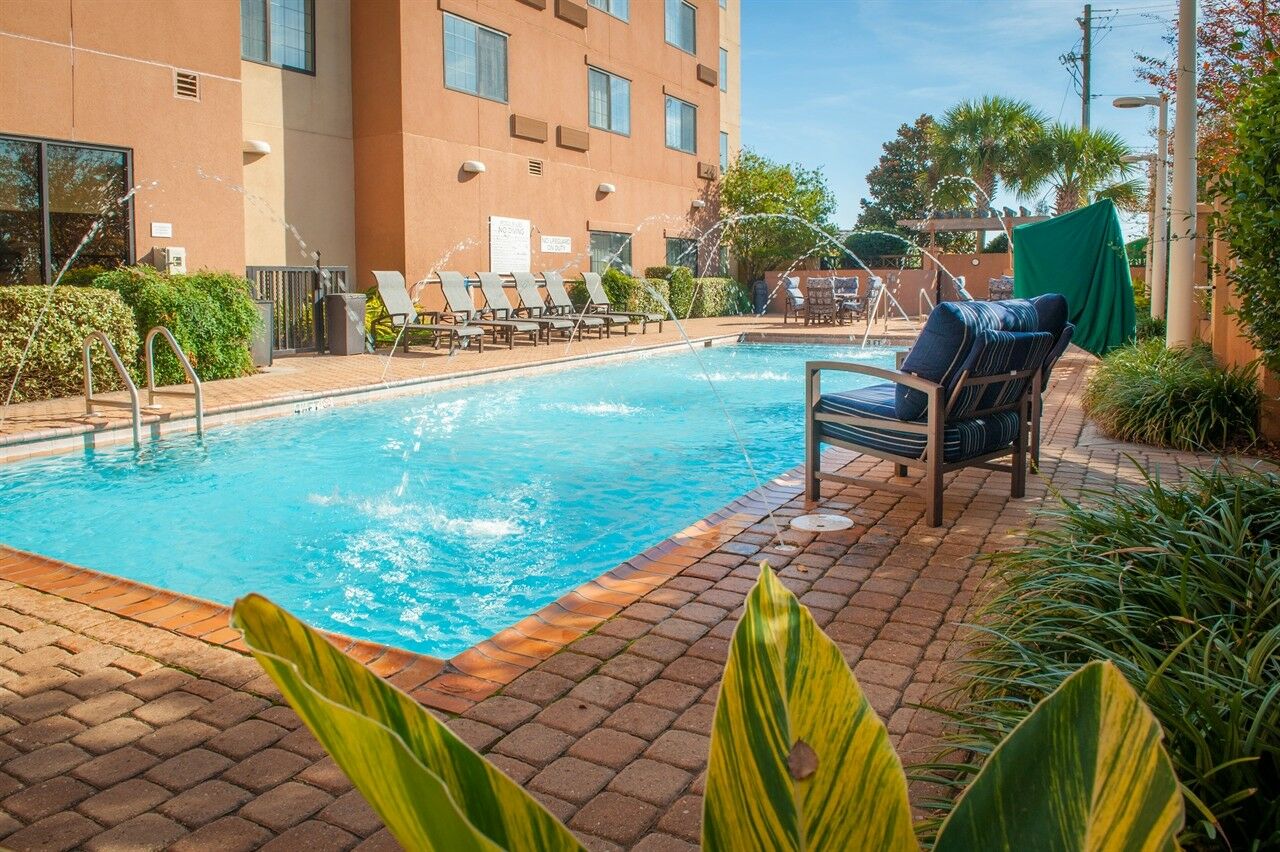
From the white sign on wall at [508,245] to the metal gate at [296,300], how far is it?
3850 mm

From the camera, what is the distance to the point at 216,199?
1184cm

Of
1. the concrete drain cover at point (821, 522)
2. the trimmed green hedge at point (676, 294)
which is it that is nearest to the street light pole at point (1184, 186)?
the concrete drain cover at point (821, 522)

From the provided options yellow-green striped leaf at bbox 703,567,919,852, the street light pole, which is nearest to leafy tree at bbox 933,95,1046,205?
the street light pole

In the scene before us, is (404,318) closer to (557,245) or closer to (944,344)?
(557,245)

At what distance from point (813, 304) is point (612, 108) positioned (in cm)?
573

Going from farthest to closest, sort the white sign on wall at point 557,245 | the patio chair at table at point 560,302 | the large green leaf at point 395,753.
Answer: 1. the white sign on wall at point 557,245
2. the patio chair at table at point 560,302
3. the large green leaf at point 395,753

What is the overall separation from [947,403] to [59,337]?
24.5 feet

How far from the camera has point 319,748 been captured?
2.58 metres

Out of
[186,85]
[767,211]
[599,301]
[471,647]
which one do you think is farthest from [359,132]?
[471,647]

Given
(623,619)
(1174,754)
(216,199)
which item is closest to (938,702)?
(1174,754)

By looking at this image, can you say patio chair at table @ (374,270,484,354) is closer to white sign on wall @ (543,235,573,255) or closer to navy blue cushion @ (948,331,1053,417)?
white sign on wall @ (543,235,573,255)

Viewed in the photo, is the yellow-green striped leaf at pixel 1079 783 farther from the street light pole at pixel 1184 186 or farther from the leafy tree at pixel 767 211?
the leafy tree at pixel 767 211

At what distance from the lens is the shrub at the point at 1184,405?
642cm

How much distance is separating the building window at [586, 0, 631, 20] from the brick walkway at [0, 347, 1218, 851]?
17.8m
